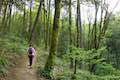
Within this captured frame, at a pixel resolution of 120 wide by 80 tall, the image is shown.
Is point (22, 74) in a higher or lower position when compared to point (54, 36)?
lower

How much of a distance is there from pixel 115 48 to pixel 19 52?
33.7 metres

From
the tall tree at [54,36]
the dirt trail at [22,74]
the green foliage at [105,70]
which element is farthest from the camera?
the green foliage at [105,70]

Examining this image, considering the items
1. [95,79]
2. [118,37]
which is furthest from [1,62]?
[118,37]

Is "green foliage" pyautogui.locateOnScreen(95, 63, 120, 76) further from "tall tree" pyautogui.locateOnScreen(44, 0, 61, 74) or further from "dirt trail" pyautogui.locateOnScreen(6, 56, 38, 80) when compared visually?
"tall tree" pyautogui.locateOnScreen(44, 0, 61, 74)

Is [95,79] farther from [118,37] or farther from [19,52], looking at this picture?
[118,37]

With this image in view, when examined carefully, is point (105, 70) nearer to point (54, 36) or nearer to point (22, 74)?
point (54, 36)

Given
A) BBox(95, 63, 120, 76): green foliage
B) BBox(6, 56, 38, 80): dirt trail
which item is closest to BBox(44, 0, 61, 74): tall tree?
BBox(6, 56, 38, 80): dirt trail

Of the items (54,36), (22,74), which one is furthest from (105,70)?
(22,74)

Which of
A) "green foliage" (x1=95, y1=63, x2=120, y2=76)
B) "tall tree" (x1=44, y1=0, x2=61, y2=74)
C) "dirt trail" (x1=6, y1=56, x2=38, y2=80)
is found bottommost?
"green foliage" (x1=95, y1=63, x2=120, y2=76)

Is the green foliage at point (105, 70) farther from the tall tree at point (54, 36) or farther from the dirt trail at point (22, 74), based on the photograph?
the tall tree at point (54, 36)

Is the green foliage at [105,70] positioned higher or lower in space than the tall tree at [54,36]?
lower

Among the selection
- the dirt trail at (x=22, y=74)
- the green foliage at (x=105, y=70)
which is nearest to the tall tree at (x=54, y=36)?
the dirt trail at (x=22, y=74)

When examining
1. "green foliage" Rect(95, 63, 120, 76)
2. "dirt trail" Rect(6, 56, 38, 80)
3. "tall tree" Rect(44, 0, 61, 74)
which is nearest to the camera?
"dirt trail" Rect(6, 56, 38, 80)

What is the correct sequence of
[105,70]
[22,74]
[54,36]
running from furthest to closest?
[105,70]
[54,36]
[22,74]
